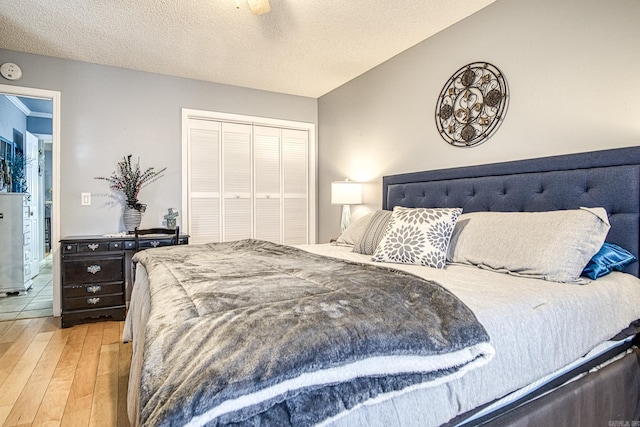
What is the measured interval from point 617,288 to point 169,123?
13.0ft

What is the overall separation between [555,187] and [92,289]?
3.73m

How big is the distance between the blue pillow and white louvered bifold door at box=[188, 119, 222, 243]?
351cm

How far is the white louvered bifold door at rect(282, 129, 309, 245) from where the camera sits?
4508 millimetres

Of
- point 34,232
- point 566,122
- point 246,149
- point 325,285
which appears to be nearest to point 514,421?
point 325,285

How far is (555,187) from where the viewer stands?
1963 millimetres

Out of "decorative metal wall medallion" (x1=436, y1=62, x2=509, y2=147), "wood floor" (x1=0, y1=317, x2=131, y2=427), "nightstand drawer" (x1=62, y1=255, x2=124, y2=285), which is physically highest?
"decorative metal wall medallion" (x1=436, y1=62, x2=509, y2=147)

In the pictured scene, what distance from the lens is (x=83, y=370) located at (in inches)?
89.4

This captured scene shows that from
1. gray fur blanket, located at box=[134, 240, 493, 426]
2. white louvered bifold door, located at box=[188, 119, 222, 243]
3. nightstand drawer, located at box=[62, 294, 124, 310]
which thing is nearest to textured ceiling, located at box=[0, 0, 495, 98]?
white louvered bifold door, located at box=[188, 119, 222, 243]

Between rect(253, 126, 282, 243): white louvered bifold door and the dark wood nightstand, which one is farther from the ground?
rect(253, 126, 282, 243): white louvered bifold door

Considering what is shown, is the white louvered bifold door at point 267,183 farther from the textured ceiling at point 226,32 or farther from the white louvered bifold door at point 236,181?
the textured ceiling at point 226,32

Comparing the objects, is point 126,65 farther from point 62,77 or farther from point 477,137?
point 477,137

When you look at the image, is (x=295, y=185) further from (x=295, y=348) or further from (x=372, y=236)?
(x=295, y=348)

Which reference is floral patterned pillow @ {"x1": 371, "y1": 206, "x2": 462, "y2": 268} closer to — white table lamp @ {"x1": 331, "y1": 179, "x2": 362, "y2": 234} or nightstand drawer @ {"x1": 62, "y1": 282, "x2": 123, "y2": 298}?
white table lamp @ {"x1": 331, "y1": 179, "x2": 362, "y2": 234}

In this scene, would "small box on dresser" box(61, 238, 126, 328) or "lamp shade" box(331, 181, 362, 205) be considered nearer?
"small box on dresser" box(61, 238, 126, 328)
